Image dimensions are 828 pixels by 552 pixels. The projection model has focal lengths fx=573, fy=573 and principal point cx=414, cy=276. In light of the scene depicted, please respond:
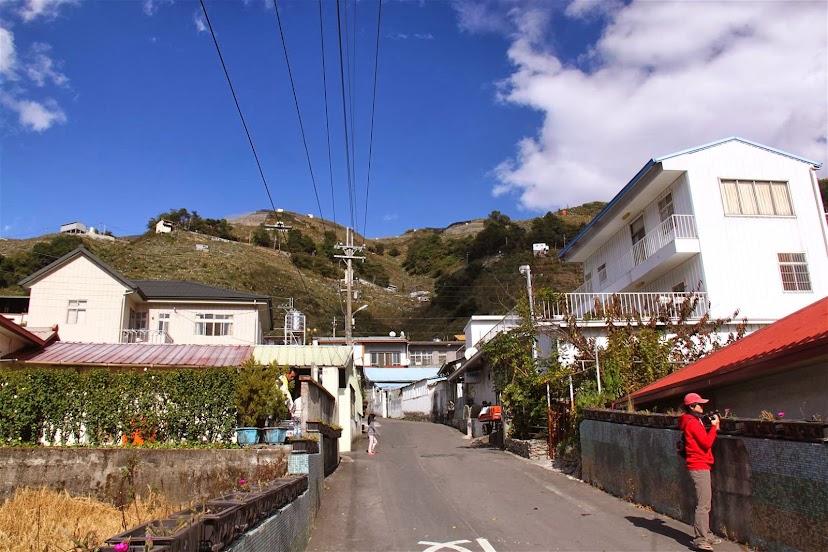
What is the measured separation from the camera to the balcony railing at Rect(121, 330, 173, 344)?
28.3 m

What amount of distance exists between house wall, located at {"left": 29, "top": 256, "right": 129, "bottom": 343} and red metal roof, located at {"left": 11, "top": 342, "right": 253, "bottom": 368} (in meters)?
8.73

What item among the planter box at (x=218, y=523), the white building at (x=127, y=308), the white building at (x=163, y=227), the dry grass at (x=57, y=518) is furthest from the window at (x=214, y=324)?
the white building at (x=163, y=227)

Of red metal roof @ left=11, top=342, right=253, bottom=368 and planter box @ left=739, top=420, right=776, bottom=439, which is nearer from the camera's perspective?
planter box @ left=739, top=420, right=776, bottom=439

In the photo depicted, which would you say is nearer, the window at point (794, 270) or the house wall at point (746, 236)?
the house wall at point (746, 236)

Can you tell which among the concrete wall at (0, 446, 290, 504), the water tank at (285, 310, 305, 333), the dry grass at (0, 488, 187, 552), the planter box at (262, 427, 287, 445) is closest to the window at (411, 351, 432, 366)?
the water tank at (285, 310, 305, 333)

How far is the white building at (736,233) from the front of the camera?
64.5ft

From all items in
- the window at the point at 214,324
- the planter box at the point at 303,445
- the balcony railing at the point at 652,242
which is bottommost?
the planter box at the point at 303,445

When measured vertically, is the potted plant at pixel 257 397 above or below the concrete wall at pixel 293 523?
above

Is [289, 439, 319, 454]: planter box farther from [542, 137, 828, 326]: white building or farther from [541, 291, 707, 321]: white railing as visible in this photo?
[542, 137, 828, 326]: white building

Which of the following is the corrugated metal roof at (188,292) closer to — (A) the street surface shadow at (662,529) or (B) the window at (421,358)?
A: (A) the street surface shadow at (662,529)

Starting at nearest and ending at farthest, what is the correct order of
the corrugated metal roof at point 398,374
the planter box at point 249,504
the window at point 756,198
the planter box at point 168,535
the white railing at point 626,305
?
the planter box at point 168,535 → the planter box at point 249,504 → the white railing at point 626,305 → the window at point 756,198 → the corrugated metal roof at point 398,374

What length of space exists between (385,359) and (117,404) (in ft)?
159

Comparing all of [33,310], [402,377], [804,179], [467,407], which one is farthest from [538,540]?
[402,377]

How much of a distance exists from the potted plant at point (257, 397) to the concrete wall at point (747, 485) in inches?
261
